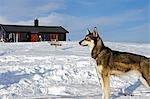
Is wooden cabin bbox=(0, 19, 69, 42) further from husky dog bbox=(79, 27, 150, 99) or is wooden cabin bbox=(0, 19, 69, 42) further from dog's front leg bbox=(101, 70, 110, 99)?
dog's front leg bbox=(101, 70, 110, 99)

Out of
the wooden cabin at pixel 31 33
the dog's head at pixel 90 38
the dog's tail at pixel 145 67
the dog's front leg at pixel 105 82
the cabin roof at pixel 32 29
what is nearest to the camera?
the dog's tail at pixel 145 67

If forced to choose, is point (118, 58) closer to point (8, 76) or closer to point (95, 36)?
point (95, 36)

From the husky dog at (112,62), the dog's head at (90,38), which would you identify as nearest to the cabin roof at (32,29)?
the dog's head at (90,38)

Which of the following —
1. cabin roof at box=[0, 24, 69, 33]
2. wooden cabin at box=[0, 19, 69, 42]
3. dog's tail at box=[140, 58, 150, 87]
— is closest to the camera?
dog's tail at box=[140, 58, 150, 87]

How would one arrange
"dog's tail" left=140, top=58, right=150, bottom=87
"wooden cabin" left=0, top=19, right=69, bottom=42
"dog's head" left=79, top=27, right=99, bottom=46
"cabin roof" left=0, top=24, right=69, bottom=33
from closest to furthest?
1. "dog's tail" left=140, top=58, right=150, bottom=87
2. "dog's head" left=79, top=27, right=99, bottom=46
3. "wooden cabin" left=0, top=19, right=69, bottom=42
4. "cabin roof" left=0, top=24, right=69, bottom=33

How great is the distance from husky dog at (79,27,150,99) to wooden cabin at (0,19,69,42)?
54.2m

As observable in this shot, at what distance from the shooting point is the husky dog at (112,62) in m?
9.02

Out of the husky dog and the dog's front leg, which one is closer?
the husky dog

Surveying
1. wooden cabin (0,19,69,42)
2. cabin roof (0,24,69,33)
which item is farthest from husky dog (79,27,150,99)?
cabin roof (0,24,69,33)

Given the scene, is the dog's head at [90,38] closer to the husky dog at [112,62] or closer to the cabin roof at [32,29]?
the husky dog at [112,62]

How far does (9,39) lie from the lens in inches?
2457

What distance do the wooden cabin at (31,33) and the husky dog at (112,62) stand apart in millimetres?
54168

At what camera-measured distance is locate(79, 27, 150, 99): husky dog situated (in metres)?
9.02

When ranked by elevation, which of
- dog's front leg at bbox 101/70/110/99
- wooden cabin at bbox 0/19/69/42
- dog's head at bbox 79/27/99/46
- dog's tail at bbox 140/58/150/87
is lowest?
dog's front leg at bbox 101/70/110/99
